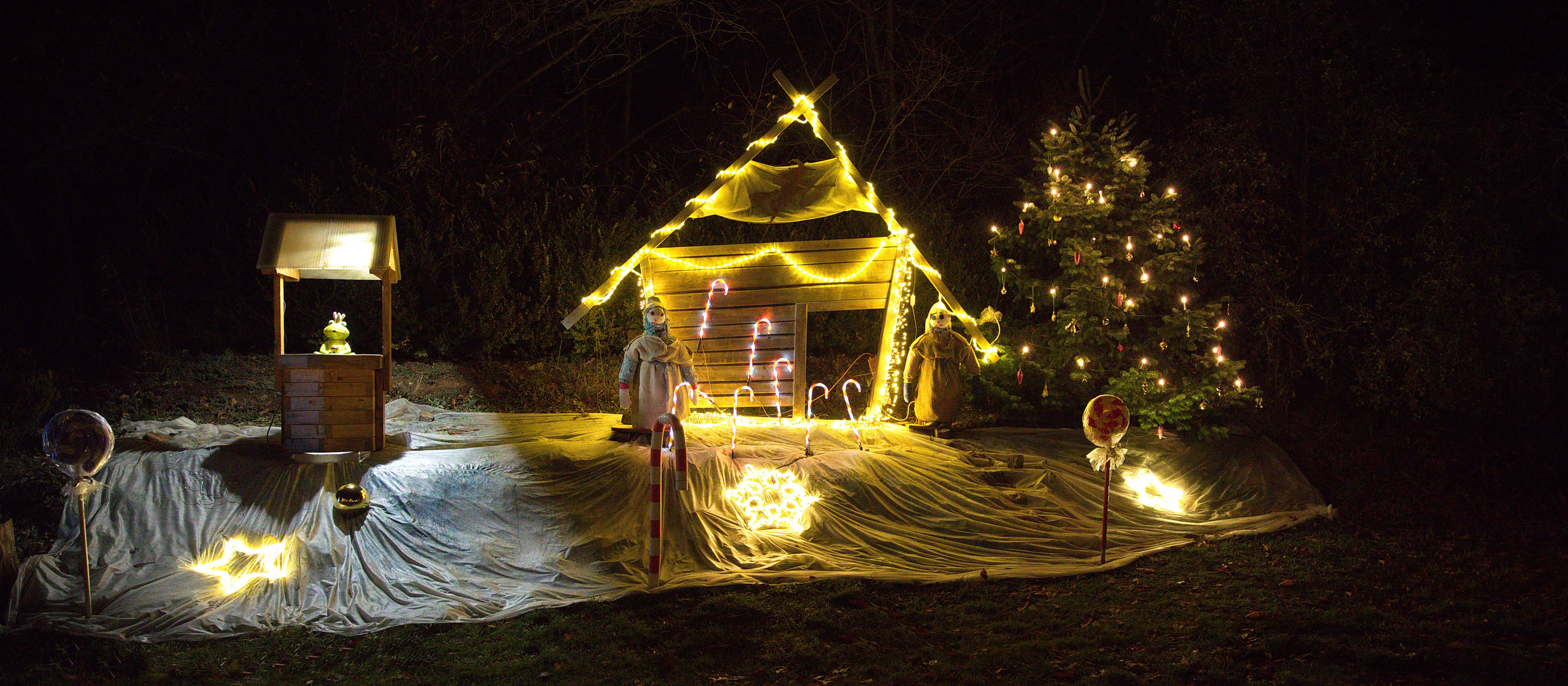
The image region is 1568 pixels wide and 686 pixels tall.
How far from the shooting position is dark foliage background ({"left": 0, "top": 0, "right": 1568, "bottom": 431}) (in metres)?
10.3

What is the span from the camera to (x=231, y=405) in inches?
354

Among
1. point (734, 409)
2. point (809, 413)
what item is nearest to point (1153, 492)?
point (809, 413)

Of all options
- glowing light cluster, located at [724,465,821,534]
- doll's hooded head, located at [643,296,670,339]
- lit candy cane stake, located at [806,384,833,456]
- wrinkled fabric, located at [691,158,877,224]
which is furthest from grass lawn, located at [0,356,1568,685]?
wrinkled fabric, located at [691,158,877,224]

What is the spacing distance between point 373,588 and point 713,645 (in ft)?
6.66

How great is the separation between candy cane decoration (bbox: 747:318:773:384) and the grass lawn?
3.56 metres

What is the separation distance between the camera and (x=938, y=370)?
8617mm

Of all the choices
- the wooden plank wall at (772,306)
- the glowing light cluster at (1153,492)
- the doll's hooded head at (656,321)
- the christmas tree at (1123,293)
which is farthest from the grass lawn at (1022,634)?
the wooden plank wall at (772,306)

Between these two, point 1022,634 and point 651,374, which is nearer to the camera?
point 1022,634

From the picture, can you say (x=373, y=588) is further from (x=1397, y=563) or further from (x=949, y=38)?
(x=949, y=38)

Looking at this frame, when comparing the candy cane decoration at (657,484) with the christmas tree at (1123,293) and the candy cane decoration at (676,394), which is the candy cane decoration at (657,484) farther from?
the christmas tree at (1123,293)

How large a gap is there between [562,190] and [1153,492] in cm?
730

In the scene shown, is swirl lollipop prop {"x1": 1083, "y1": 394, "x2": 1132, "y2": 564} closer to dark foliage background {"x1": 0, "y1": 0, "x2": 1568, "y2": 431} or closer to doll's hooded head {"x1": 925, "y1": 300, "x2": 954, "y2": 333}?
doll's hooded head {"x1": 925, "y1": 300, "x2": 954, "y2": 333}

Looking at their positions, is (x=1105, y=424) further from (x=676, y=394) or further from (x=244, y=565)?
(x=244, y=565)

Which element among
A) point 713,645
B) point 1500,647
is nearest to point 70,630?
point 713,645
